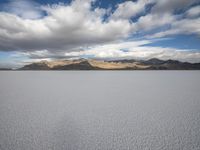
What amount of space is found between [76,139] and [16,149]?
164 centimetres

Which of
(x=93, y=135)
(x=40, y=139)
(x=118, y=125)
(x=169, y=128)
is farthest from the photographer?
(x=118, y=125)

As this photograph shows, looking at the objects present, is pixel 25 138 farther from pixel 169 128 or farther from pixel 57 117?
pixel 169 128

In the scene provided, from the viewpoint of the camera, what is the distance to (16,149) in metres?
3.84

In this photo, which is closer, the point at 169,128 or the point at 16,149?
the point at 16,149

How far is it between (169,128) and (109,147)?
258cm

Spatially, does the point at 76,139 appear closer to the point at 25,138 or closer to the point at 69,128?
the point at 69,128

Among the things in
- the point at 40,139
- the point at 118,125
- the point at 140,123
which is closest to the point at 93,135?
the point at 118,125

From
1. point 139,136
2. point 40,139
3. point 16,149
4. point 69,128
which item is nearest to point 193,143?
point 139,136

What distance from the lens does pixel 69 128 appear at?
530 cm

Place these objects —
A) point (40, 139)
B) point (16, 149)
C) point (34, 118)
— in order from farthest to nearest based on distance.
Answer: point (34, 118) → point (40, 139) → point (16, 149)

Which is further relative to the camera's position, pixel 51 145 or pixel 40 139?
pixel 40 139

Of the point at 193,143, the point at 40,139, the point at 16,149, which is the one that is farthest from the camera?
the point at 40,139

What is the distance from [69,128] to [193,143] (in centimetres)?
401

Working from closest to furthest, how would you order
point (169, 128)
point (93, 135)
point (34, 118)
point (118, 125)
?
point (93, 135) < point (169, 128) < point (118, 125) < point (34, 118)
